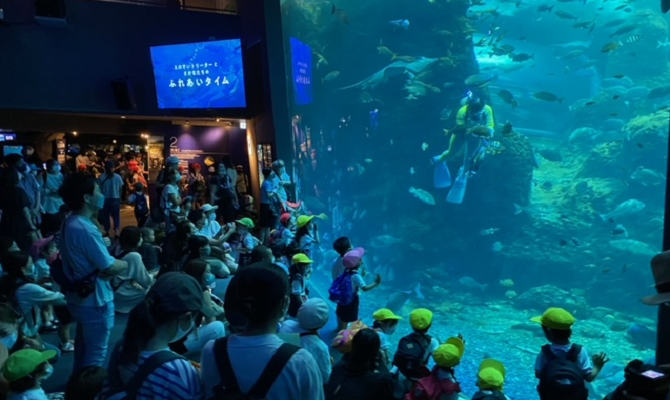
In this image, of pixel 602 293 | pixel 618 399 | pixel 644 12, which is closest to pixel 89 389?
pixel 618 399

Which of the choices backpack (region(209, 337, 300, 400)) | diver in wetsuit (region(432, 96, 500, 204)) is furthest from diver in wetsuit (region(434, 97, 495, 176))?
backpack (region(209, 337, 300, 400))

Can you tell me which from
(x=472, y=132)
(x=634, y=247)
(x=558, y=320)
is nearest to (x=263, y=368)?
(x=558, y=320)

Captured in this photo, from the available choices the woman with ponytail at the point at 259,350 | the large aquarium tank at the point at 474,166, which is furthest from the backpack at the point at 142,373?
the large aquarium tank at the point at 474,166

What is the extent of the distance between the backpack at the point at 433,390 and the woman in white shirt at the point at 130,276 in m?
2.56

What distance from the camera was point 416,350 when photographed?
371 centimetres

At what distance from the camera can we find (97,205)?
11.2 ft

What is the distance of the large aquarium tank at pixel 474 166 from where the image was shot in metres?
14.2

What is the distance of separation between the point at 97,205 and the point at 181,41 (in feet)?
40.5

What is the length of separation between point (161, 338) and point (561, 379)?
7.47 ft

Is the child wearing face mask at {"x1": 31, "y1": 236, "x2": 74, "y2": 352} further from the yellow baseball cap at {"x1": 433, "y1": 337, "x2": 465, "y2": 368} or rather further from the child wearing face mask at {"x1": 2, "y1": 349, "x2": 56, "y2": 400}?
the yellow baseball cap at {"x1": 433, "y1": 337, "x2": 465, "y2": 368}

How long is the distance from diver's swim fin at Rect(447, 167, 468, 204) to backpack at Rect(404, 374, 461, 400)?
13.9 meters

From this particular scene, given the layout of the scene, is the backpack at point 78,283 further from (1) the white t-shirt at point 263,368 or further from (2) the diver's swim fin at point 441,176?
(2) the diver's swim fin at point 441,176

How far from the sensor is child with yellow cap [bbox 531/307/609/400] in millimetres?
2836

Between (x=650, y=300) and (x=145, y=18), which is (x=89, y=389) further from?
(x=145, y=18)
